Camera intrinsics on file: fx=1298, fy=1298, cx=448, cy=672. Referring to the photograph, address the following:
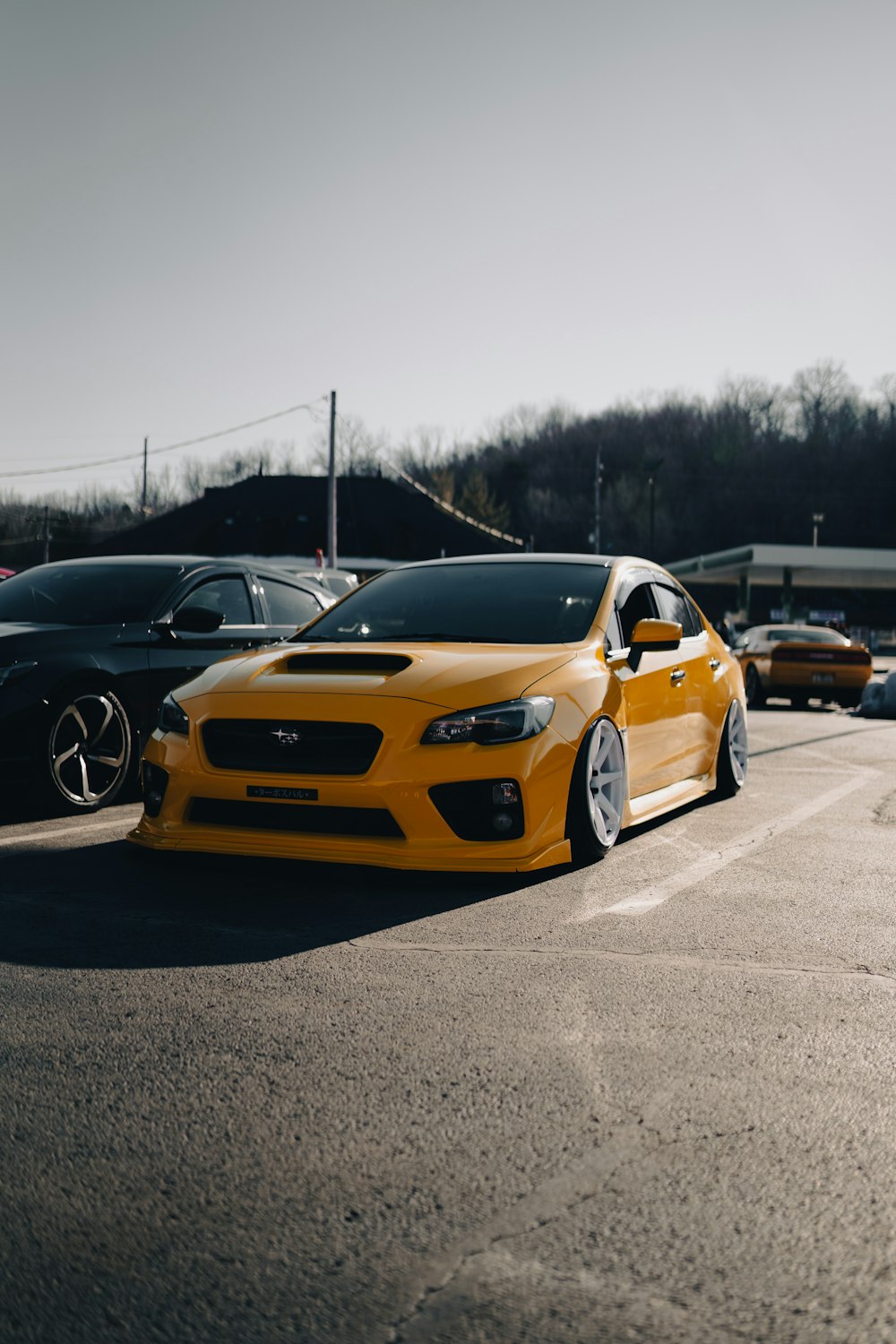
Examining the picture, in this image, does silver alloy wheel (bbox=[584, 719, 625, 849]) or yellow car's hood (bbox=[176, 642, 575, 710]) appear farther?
silver alloy wheel (bbox=[584, 719, 625, 849])

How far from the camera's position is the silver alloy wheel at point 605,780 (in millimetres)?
5938

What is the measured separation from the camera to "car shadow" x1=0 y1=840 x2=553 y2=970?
14.3 feet

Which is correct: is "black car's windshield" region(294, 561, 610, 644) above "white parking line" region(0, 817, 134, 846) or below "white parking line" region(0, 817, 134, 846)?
above

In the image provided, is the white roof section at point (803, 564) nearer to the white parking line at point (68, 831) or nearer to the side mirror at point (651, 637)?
the side mirror at point (651, 637)

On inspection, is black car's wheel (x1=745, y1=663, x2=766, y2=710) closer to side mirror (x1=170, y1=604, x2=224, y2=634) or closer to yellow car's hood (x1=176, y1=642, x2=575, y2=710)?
side mirror (x1=170, y1=604, x2=224, y2=634)

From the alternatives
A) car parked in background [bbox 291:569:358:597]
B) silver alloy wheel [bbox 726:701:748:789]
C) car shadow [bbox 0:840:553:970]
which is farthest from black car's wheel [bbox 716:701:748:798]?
car parked in background [bbox 291:569:358:597]

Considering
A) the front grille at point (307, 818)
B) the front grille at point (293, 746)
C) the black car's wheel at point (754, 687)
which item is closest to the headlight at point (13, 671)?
the front grille at point (293, 746)

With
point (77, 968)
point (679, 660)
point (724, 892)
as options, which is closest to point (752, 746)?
point (679, 660)

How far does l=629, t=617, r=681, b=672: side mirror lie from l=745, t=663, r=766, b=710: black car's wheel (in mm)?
14939

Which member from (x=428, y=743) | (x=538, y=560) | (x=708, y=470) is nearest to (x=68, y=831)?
(x=428, y=743)

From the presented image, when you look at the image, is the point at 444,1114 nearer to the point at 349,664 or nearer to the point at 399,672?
the point at 399,672

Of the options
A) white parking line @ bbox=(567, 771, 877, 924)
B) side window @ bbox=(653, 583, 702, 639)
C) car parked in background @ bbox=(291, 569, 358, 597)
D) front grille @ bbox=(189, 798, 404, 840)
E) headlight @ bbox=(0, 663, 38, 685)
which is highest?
car parked in background @ bbox=(291, 569, 358, 597)

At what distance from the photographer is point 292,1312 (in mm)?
2074

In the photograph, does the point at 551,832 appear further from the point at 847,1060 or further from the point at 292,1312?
the point at 292,1312
